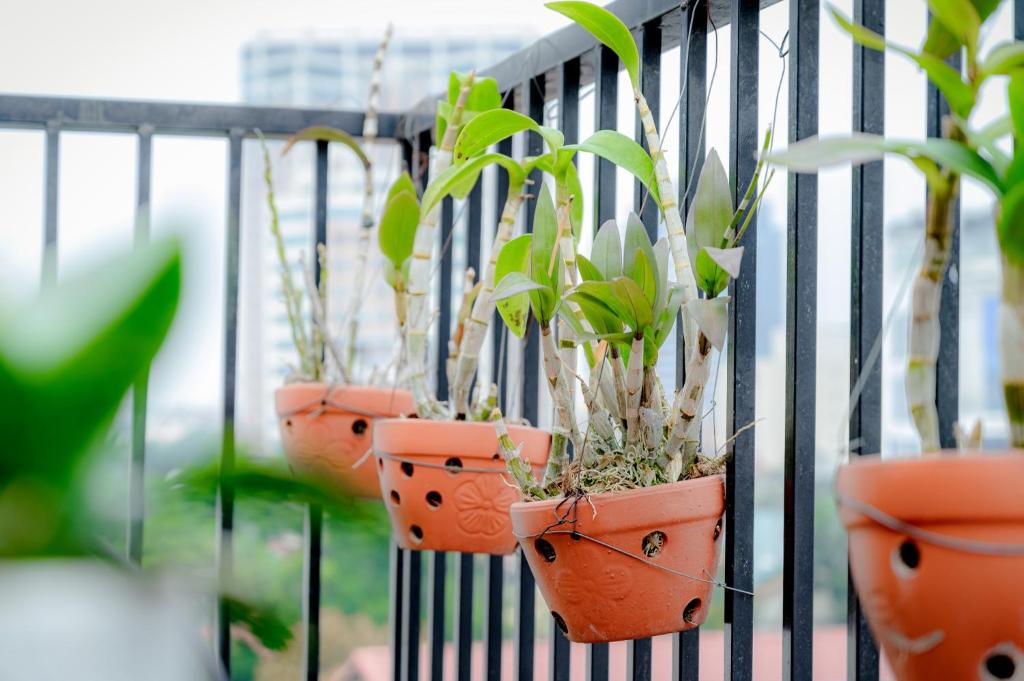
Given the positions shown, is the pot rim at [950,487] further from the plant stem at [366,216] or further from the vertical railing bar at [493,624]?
the plant stem at [366,216]

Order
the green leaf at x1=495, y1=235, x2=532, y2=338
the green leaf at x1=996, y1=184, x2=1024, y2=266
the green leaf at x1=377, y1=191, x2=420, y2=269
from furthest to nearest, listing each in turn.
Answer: the green leaf at x1=377, y1=191, x2=420, y2=269 < the green leaf at x1=495, y1=235, x2=532, y2=338 < the green leaf at x1=996, y1=184, x2=1024, y2=266

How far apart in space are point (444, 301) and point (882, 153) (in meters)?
1.51

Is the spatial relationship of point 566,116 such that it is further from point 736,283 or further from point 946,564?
point 946,564

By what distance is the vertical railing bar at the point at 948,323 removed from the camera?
0.91 metres

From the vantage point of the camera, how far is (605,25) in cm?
107

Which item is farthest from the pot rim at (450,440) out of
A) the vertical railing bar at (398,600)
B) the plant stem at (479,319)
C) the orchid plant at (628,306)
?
the vertical railing bar at (398,600)

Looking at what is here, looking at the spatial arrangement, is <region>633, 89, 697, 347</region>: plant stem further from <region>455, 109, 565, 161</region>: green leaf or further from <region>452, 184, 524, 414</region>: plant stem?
<region>452, 184, 524, 414</region>: plant stem

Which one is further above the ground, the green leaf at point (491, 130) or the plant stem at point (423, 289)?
the green leaf at point (491, 130)

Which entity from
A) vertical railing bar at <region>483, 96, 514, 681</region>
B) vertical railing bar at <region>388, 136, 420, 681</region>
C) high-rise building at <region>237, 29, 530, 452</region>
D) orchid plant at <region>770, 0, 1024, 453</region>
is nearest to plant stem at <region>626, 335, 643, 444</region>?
orchid plant at <region>770, 0, 1024, 453</region>

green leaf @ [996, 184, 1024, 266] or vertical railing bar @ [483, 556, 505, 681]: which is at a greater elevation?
green leaf @ [996, 184, 1024, 266]

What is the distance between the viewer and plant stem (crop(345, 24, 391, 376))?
6.66ft

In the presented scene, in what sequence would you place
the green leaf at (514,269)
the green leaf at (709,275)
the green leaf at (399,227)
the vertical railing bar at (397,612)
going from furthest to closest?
the vertical railing bar at (397,612) → the green leaf at (399,227) → the green leaf at (514,269) → the green leaf at (709,275)

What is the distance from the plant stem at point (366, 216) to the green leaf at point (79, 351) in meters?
1.76

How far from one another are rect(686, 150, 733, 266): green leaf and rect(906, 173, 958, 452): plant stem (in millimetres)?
291
